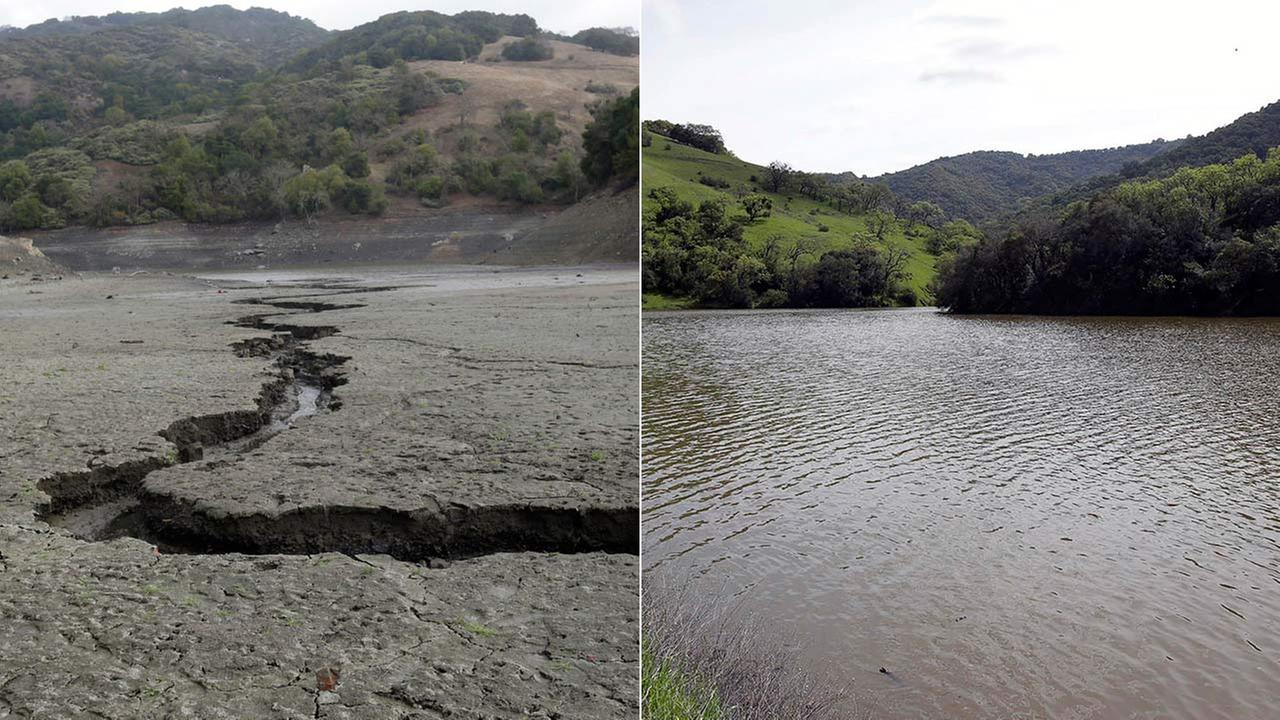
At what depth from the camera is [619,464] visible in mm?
3350

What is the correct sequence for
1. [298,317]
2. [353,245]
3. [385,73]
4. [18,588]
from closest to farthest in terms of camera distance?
[18,588]
[298,317]
[353,245]
[385,73]

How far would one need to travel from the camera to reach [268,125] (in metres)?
41.5

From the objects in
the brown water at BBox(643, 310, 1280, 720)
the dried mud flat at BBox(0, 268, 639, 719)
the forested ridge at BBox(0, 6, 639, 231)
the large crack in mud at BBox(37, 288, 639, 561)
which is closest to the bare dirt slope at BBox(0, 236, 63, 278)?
the forested ridge at BBox(0, 6, 639, 231)

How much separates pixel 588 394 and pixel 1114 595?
3.04 metres

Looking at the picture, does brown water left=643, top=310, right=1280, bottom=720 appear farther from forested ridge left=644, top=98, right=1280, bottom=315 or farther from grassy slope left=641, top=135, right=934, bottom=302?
grassy slope left=641, top=135, right=934, bottom=302

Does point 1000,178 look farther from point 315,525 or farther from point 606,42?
point 315,525

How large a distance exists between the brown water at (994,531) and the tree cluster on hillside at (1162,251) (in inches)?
601

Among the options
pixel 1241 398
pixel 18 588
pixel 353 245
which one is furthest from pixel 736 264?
pixel 18 588

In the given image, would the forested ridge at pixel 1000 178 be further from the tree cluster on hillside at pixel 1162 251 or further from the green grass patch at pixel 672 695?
the green grass patch at pixel 672 695

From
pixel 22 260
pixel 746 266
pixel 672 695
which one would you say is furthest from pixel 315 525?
pixel 746 266

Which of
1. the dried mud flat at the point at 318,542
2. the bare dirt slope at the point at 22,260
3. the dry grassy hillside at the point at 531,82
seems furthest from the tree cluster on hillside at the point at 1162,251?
the bare dirt slope at the point at 22,260

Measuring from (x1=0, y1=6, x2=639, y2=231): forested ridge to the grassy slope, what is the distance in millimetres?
5011

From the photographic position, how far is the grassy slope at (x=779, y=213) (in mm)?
46531

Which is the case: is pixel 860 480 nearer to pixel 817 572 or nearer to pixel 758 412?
pixel 817 572
